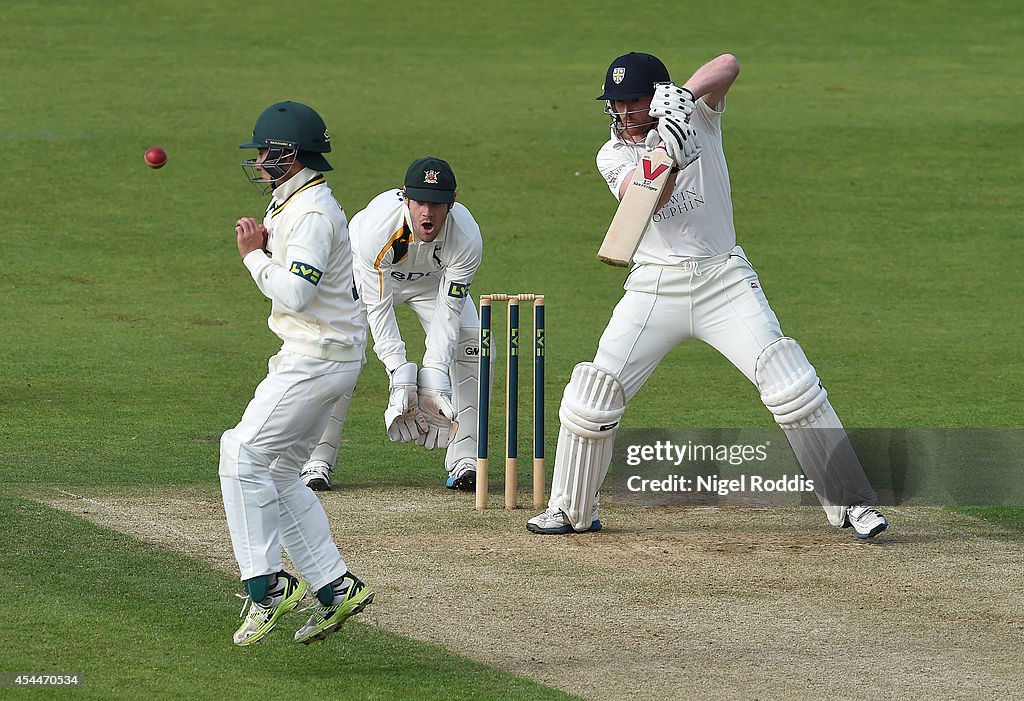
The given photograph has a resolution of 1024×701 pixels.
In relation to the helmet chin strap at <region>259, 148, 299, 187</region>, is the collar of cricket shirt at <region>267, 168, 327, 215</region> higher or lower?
lower

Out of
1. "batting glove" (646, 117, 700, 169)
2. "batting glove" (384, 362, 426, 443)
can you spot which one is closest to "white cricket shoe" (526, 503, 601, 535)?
"batting glove" (384, 362, 426, 443)

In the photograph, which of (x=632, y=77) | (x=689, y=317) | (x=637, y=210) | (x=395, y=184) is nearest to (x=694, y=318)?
(x=689, y=317)

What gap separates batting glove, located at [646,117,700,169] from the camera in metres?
6.26

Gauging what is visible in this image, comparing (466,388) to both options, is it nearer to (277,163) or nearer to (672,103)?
(672,103)

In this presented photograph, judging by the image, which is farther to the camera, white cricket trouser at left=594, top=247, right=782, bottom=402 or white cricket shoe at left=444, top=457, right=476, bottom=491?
white cricket shoe at left=444, top=457, right=476, bottom=491

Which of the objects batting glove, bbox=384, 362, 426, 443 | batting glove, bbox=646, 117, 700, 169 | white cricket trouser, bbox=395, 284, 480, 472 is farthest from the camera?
white cricket trouser, bbox=395, 284, 480, 472

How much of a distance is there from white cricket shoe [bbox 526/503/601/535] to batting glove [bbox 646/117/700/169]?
5.06 ft

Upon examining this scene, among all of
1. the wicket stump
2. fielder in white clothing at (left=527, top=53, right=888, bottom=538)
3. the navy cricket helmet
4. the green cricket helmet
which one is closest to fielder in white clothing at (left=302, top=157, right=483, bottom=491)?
the wicket stump

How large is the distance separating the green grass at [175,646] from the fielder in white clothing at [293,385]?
162 mm

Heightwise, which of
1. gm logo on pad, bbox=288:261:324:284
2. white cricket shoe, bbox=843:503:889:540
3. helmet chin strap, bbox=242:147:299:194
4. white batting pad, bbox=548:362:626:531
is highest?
helmet chin strap, bbox=242:147:299:194

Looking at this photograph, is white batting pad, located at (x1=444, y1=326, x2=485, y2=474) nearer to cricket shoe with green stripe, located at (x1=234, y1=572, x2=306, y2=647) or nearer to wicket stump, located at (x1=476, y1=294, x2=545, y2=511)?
wicket stump, located at (x1=476, y1=294, x2=545, y2=511)

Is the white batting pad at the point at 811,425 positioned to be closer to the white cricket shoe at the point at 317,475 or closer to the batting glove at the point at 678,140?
the batting glove at the point at 678,140

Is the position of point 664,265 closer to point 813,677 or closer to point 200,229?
point 813,677

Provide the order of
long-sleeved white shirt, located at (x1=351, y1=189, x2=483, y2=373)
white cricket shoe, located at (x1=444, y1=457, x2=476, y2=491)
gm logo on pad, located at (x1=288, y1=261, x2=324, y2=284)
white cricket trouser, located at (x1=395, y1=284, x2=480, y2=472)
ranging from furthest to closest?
white cricket trouser, located at (x1=395, y1=284, x2=480, y2=472), white cricket shoe, located at (x1=444, y1=457, x2=476, y2=491), long-sleeved white shirt, located at (x1=351, y1=189, x2=483, y2=373), gm logo on pad, located at (x1=288, y1=261, x2=324, y2=284)
